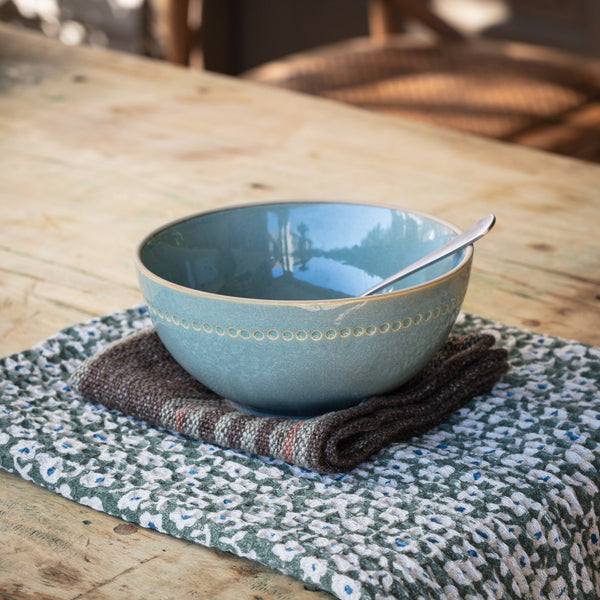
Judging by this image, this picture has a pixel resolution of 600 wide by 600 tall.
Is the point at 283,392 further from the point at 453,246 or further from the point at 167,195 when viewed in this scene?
the point at 167,195

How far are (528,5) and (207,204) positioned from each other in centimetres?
264

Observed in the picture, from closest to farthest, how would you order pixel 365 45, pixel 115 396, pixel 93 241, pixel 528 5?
pixel 115 396 → pixel 93 241 → pixel 365 45 → pixel 528 5

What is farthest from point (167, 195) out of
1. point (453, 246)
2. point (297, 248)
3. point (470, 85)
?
point (470, 85)

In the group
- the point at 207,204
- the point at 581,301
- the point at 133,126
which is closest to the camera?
the point at 581,301

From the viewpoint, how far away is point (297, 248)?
58 cm

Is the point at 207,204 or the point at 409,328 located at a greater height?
the point at 409,328

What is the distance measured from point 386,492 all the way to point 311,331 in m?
0.08

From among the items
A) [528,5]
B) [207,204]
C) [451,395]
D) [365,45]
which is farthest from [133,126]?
[528,5]

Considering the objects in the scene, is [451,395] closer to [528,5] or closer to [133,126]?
[133,126]

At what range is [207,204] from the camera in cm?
93

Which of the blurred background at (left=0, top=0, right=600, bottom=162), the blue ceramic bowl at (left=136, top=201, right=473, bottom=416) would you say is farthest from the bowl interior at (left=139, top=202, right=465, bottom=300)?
the blurred background at (left=0, top=0, right=600, bottom=162)

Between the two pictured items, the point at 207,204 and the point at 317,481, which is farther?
the point at 207,204

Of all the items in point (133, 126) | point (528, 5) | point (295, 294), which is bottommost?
point (528, 5)

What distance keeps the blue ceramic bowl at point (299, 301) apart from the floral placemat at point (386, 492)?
4cm
